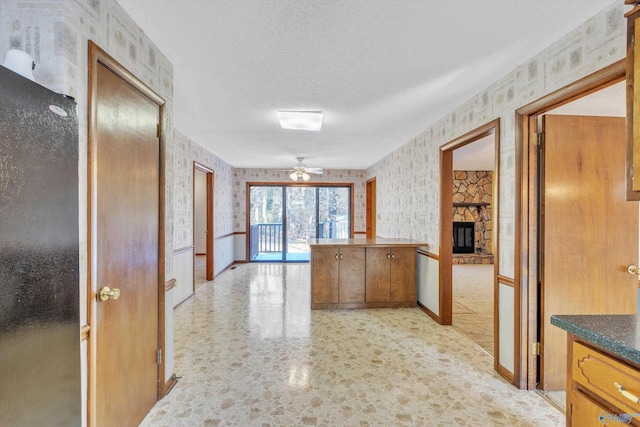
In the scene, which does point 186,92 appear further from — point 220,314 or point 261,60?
point 220,314

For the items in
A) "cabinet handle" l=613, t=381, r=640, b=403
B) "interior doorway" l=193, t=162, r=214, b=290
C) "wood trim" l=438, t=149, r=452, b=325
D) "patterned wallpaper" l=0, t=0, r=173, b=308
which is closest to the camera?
"cabinet handle" l=613, t=381, r=640, b=403

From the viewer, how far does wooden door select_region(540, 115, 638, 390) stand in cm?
209

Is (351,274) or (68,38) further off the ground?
(68,38)

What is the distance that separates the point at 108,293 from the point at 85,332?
0.19m

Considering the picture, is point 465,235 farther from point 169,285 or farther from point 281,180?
point 169,285

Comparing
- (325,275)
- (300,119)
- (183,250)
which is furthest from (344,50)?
(183,250)

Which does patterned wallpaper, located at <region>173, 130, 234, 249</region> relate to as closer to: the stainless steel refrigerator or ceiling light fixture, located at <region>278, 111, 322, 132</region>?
ceiling light fixture, located at <region>278, 111, 322, 132</region>

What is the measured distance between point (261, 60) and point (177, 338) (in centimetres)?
275

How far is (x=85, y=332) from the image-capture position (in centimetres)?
125

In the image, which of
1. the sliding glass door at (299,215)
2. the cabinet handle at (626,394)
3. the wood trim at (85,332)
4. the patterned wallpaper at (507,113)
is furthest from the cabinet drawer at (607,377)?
the sliding glass door at (299,215)

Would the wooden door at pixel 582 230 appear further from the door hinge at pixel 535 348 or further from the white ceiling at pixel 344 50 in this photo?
the white ceiling at pixel 344 50

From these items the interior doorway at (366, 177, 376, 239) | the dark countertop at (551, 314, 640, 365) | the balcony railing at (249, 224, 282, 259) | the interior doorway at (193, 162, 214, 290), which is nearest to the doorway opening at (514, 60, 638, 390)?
the dark countertop at (551, 314, 640, 365)

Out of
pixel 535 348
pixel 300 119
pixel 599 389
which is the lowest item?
pixel 535 348

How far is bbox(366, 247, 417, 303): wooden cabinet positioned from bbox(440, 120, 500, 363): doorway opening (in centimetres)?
64
